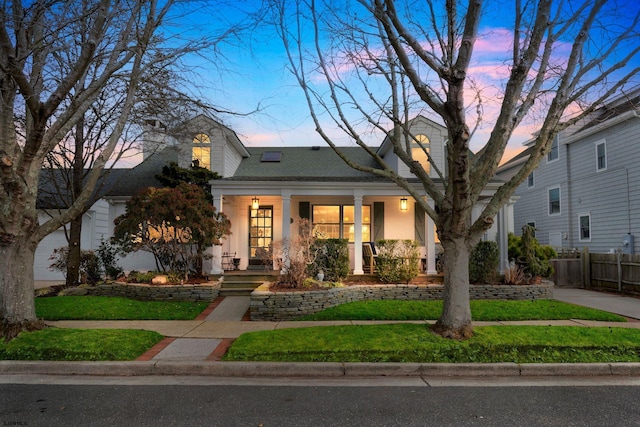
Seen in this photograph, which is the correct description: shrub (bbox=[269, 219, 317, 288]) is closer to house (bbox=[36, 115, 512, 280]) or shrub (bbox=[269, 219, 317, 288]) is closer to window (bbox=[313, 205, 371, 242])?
house (bbox=[36, 115, 512, 280])

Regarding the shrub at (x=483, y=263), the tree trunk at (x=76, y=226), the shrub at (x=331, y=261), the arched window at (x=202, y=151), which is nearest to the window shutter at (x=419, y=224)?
the shrub at (x=483, y=263)

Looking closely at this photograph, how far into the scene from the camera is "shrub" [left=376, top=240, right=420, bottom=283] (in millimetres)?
10702

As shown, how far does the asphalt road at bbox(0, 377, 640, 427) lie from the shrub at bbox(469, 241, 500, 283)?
5.80 m

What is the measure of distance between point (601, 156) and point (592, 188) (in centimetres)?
140

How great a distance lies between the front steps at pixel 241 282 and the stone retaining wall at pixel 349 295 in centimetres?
170

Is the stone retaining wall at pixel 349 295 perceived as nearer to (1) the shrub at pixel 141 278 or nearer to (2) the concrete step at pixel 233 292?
(2) the concrete step at pixel 233 292

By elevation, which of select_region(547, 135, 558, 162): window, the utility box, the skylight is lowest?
the utility box

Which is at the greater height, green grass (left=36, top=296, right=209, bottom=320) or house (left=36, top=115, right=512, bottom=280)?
house (left=36, top=115, right=512, bottom=280)

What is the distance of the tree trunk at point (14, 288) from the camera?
243 inches

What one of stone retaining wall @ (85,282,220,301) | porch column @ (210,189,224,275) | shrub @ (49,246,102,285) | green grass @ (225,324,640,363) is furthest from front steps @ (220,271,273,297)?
green grass @ (225,324,640,363)

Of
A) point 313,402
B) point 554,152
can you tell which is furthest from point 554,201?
point 313,402

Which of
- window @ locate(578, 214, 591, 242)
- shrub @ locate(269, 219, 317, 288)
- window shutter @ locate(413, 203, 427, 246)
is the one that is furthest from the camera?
window @ locate(578, 214, 591, 242)

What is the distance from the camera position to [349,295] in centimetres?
968

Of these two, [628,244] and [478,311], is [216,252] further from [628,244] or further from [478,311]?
[628,244]
